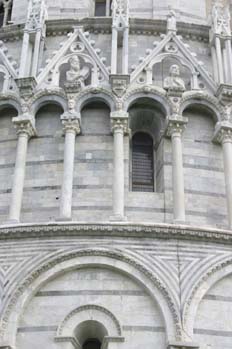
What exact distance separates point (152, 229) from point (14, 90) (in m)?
5.17

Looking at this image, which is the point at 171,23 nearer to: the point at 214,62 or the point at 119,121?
the point at 214,62

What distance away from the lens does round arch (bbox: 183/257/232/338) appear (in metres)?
10.6

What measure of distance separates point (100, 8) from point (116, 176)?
7.10 m

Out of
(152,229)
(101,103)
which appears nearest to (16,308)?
(152,229)

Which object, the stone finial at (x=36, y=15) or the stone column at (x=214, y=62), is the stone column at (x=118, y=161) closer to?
the stone column at (x=214, y=62)

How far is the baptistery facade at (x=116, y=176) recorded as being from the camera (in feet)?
35.5

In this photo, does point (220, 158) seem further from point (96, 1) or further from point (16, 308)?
point (96, 1)

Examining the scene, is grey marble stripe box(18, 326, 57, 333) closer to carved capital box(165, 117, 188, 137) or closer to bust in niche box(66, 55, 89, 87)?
carved capital box(165, 117, 188, 137)

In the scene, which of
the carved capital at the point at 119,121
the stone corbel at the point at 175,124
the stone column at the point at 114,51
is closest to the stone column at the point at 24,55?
the stone column at the point at 114,51

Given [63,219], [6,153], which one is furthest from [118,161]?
[6,153]

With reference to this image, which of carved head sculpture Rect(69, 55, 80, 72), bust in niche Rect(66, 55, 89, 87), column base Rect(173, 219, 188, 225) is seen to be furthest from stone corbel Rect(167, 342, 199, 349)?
carved head sculpture Rect(69, 55, 80, 72)

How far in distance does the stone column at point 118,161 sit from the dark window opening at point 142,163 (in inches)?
32.2

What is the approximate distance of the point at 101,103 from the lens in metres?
13.8

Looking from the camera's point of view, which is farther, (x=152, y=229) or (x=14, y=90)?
(x=14, y=90)
